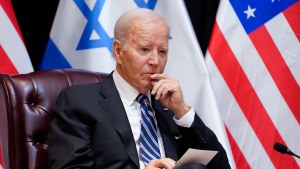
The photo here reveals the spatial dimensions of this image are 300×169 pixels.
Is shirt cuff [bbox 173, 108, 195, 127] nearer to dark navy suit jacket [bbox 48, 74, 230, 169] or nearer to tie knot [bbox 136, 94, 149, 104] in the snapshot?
dark navy suit jacket [bbox 48, 74, 230, 169]

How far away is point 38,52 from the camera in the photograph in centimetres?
299

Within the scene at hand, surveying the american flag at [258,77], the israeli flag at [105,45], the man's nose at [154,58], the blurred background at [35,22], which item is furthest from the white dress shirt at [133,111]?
the blurred background at [35,22]

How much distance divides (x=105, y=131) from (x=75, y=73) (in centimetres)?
40

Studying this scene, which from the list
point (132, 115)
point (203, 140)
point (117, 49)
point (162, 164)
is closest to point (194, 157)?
point (162, 164)

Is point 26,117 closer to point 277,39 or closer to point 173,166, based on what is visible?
point 173,166

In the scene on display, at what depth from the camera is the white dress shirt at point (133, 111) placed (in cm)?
196

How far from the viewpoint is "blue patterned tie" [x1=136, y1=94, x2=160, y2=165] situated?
75.4 inches

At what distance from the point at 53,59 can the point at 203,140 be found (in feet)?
3.49

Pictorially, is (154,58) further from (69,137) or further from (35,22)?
(35,22)

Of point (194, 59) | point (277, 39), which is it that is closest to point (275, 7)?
point (277, 39)

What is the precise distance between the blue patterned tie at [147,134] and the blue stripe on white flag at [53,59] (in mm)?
758

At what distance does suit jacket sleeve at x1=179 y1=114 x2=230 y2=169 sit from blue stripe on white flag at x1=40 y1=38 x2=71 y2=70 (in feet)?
3.05

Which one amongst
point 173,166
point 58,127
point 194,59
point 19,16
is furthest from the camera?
point 19,16

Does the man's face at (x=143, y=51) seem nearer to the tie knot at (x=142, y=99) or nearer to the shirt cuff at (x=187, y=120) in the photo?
the tie knot at (x=142, y=99)
